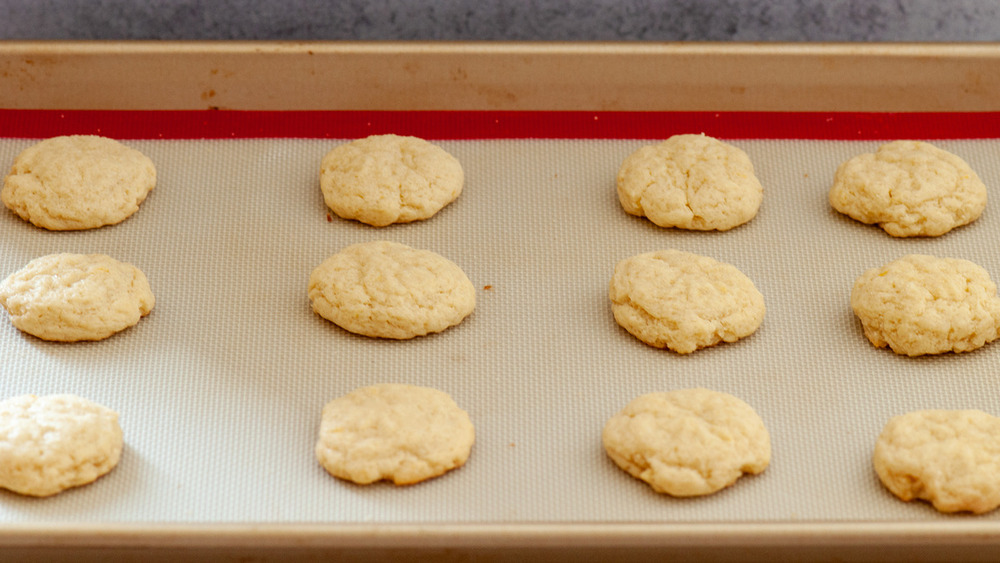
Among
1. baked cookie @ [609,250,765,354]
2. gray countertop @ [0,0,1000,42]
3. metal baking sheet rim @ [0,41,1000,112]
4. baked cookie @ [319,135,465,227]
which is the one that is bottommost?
baked cookie @ [609,250,765,354]

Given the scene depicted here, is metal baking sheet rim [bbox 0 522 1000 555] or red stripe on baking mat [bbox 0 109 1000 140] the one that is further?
red stripe on baking mat [bbox 0 109 1000 140]

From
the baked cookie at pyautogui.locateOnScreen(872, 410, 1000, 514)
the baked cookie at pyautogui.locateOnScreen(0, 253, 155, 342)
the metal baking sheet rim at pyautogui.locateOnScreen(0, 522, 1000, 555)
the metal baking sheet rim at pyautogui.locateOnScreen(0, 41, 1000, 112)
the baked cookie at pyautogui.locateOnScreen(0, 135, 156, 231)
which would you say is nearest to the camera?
the metal baking sheet rim at pyautogui.locateOnScreen(0, 522, 1000, 555)

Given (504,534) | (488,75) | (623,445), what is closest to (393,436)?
(504,534)

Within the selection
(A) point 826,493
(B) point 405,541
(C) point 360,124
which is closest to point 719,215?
(A) point 826,493

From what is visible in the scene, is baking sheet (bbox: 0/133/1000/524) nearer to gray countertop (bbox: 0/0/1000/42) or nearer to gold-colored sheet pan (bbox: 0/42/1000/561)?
gold-colored sheet pan (bbox: 0/42/1000/561)

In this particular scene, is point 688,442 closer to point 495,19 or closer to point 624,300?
point 624,300

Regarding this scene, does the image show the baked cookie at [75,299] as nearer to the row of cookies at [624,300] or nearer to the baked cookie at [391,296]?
the row of cookies at [624,300]

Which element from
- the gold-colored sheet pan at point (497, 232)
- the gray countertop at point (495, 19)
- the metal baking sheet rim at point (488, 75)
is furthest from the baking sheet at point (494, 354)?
the gray countertop at point (495, 19)

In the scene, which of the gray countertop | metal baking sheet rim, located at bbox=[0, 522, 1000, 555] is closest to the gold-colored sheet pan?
metal baking sheet rim, located at bbox=[0, 522, 1000, 555]
